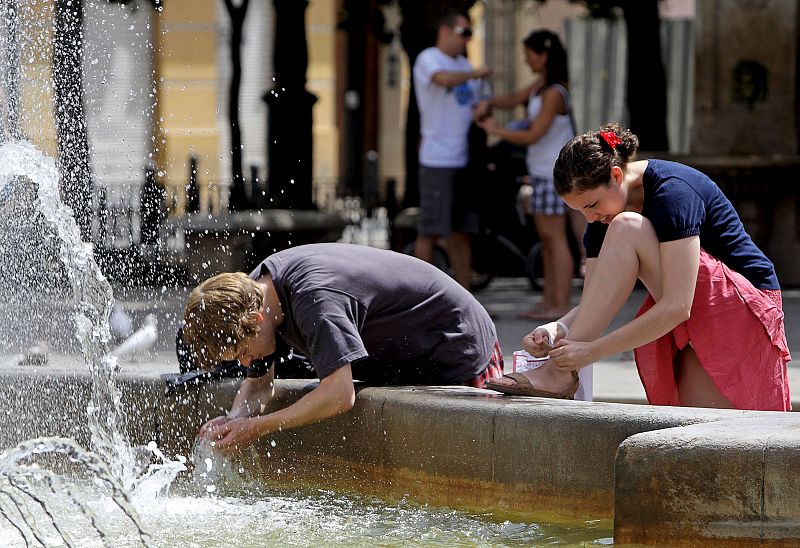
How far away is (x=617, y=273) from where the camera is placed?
4.30m

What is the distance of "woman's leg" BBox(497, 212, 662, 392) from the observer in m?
4.26

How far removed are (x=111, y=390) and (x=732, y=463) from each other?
233 centimetres

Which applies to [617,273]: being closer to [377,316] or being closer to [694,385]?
[694,385]

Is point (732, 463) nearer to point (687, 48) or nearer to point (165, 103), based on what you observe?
point (687, 48)

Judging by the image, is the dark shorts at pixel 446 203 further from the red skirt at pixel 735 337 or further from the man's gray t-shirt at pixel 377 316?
the red skirt at pixel 735 337

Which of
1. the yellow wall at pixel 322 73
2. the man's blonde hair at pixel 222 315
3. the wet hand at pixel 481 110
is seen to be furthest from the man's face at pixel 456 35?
the yellow wall at pixel 322 73

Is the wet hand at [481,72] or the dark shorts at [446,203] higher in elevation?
the wet hand at [481,72]

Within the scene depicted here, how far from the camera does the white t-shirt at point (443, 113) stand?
29.0ft

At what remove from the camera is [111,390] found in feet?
16.6

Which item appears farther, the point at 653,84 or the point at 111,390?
the point at 653,84

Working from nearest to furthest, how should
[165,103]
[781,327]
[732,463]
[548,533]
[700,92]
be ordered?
[732,463] → [548,533] → [781,327] → [700,92] → [165,103]

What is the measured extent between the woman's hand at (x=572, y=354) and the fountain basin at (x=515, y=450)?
0.15m

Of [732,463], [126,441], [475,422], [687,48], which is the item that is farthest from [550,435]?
[687,48]

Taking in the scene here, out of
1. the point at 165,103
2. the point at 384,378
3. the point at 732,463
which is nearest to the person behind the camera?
the point at 732,463
